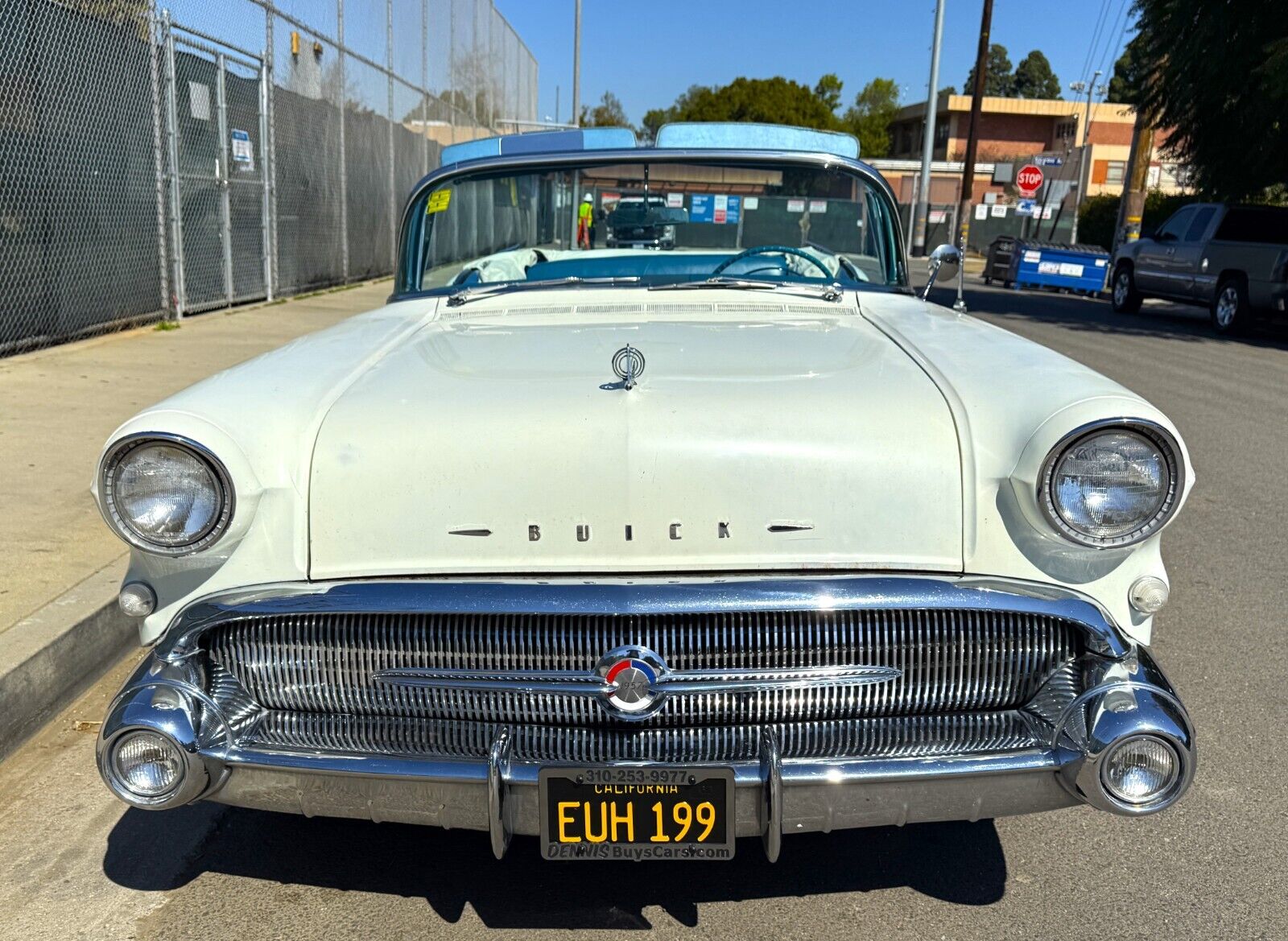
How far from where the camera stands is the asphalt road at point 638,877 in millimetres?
2270

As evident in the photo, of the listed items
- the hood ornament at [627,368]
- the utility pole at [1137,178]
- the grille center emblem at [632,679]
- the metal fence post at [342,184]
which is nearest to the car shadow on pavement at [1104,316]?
the utility pole at [1137,178]

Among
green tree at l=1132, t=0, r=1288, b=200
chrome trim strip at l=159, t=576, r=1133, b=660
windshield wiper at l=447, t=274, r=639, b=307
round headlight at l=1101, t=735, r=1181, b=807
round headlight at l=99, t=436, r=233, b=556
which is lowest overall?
round headlight at l=1101, t=735, r=1181, b=807

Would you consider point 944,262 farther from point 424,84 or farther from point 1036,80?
point 1036,80

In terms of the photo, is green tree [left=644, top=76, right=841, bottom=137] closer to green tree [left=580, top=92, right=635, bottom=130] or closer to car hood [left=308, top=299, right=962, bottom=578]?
green tree [left=580, top=92, right=635, bottom=130]

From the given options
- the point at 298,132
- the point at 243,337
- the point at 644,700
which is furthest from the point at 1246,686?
the point at 298,132

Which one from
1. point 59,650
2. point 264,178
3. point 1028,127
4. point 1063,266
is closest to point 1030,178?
point 1063,266

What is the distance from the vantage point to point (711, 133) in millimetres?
3820

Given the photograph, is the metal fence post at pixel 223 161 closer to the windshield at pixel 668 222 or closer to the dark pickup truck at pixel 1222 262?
the windshield at pixel 668 222

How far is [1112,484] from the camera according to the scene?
2.08 metres

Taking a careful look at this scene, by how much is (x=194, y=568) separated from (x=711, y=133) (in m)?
2.37

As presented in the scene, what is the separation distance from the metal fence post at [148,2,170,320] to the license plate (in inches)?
338

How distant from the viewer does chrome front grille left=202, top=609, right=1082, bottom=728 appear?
6.55 ft

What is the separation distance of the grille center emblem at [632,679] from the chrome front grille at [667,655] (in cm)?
3

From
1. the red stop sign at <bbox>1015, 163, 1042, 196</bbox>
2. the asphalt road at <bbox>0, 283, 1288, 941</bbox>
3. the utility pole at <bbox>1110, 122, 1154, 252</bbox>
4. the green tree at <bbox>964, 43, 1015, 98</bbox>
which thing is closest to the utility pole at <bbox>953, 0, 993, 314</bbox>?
the red stop sign at <bbox>1015, 163, 1042, 196</bbox>
